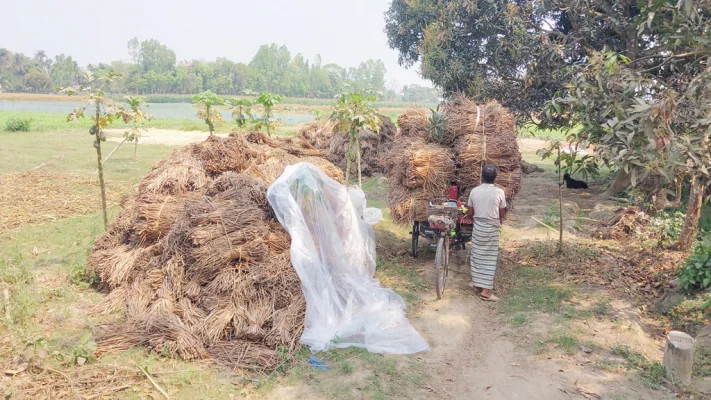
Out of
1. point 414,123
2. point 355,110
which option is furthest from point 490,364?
point 355,110

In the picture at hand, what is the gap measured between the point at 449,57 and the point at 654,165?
8.23m

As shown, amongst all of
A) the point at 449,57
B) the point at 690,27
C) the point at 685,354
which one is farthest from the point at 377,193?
the point at 685,354

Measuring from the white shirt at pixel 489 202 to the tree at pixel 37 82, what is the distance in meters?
92.2

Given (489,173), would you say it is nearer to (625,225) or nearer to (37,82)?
(625,225)

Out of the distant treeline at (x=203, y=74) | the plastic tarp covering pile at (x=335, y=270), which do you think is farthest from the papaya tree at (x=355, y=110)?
the distant treeline at (x=203, y=74)

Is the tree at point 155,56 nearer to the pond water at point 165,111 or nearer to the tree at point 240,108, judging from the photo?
the pond water at point 165,111

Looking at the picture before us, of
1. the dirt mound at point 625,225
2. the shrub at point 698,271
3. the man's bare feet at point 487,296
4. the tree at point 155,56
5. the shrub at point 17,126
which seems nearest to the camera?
the shrub at point 698,271

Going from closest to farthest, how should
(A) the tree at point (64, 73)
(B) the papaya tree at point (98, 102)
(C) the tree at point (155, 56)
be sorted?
(B) the papaya tree at point (98, 102)
(A) the tree at point (64, 73)
(C) the tree at point (155, 56)

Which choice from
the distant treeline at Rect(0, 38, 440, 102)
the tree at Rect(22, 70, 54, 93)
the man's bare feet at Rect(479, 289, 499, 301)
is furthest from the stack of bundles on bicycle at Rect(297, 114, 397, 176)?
the tree at Rect(22, 70, 54, 93)

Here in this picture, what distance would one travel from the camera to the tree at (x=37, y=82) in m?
81.2

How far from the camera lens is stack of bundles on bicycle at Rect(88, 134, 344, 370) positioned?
4953 millimetres

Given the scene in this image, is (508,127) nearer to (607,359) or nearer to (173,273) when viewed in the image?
(607,359)

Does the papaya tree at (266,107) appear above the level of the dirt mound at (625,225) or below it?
above

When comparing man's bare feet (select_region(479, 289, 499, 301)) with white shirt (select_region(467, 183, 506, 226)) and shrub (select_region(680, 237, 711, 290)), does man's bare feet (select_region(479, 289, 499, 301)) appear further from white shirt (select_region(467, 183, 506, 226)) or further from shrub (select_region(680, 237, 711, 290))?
shrub (select_region(680, 237, 711, 290))
